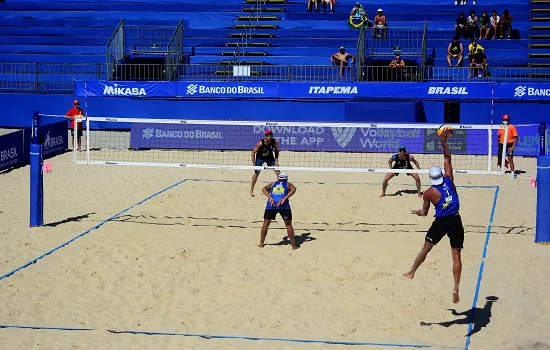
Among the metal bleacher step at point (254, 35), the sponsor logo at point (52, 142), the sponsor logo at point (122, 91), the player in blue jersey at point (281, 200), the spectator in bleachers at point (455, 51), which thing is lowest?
the player in blue jersey at point (281, 200)

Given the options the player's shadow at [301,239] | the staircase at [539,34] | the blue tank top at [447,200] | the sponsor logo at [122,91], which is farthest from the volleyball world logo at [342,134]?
the blue tank top at [447,200]

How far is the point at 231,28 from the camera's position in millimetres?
36281

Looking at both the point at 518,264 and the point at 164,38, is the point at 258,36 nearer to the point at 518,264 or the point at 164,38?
the point at 164,38

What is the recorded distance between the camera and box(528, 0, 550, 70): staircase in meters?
32.6

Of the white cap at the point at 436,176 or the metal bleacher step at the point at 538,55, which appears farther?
the metal bleacher step at the point at 538,55

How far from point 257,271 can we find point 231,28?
77.0ft

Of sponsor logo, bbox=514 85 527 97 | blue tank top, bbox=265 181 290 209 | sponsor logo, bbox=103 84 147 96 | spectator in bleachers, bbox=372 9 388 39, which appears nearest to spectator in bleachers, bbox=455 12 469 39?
spectator in bleachers, bbox=372 9 388 39

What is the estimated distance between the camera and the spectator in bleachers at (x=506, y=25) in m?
33.3

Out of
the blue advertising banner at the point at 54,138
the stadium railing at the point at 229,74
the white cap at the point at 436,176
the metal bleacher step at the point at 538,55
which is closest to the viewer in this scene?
the white cap at the point at 436,176

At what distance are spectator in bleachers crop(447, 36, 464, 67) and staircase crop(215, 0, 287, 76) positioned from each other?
6957 millimetres

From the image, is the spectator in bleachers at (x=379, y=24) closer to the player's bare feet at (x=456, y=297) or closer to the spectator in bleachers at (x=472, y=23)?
the spectator in bleachers at (x=472, y=23)

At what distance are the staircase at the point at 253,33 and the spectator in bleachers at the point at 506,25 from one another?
8.80 meters

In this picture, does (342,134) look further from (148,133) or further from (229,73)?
(229,73)

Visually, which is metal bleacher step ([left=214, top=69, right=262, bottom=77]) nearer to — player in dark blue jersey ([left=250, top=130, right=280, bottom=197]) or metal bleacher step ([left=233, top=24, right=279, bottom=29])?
metal bleacher step ([left=233, top=24, right=279, bottom=29])
